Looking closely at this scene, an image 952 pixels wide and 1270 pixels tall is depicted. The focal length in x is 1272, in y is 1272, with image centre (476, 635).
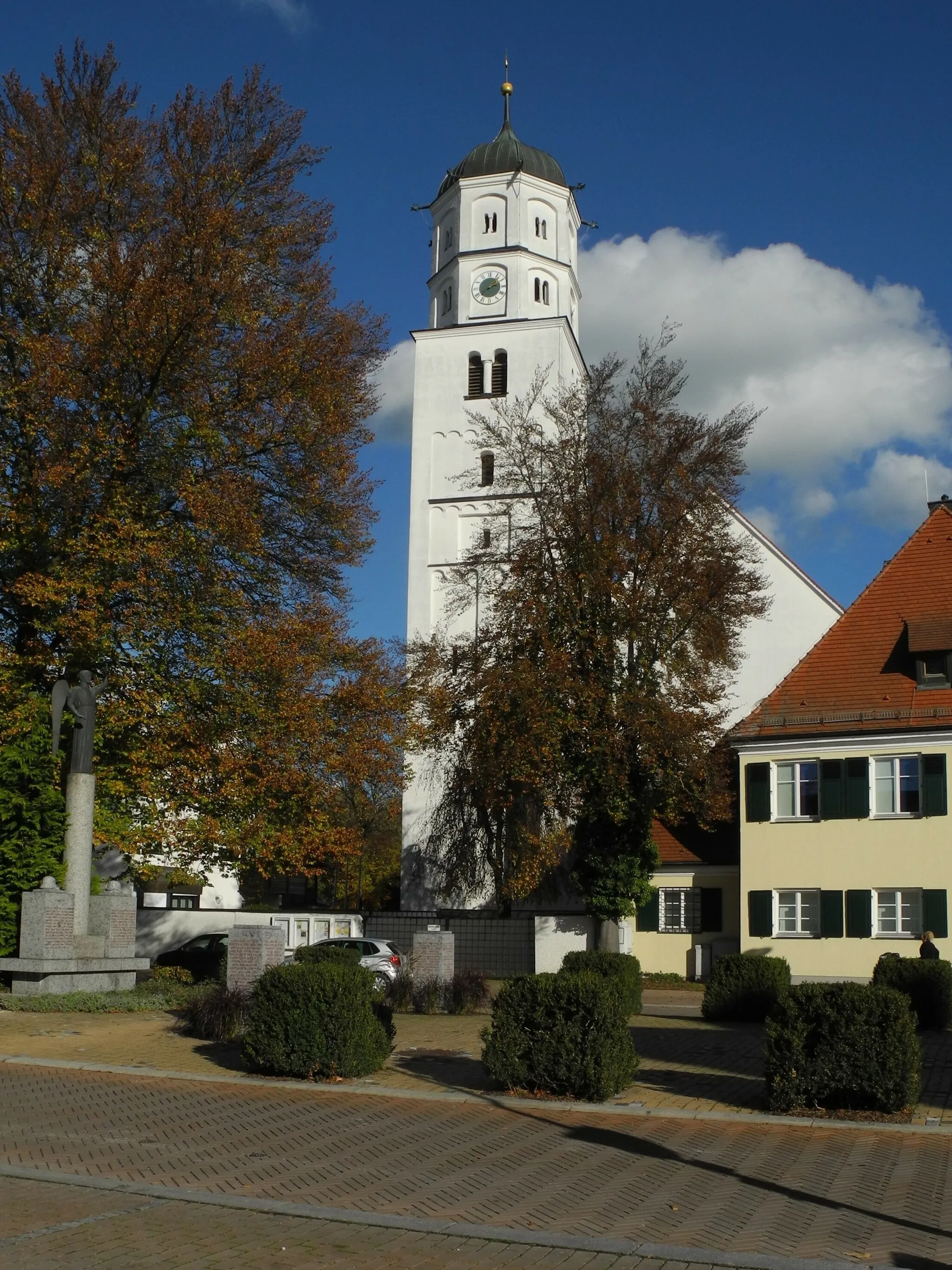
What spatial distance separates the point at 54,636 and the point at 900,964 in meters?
16.5

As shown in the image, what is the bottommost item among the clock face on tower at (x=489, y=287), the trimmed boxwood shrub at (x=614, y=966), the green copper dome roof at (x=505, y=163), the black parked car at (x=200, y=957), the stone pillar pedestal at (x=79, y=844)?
the black parked car at (x=200, y=957)

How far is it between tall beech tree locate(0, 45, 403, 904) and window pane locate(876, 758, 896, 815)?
11.7m

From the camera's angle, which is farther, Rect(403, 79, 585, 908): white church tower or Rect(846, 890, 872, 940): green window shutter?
Rect(403, 79, 585, 908): white church tower

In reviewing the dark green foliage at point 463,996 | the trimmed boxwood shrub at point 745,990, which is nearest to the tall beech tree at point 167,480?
the dark green foliage at point 463,996

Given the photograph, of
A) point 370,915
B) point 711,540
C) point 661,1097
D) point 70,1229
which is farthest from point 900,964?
point 370,915

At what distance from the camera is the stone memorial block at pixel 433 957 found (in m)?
21.5

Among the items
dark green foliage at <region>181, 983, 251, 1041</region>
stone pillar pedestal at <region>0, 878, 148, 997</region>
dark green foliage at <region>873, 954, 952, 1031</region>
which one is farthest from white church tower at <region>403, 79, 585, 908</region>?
dark green foliage at <region>181, 983, 251, 1041</region>

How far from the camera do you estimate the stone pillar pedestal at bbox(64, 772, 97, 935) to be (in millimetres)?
21406

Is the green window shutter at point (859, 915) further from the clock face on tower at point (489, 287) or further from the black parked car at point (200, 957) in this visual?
the clock face on tower at point (489, 287)

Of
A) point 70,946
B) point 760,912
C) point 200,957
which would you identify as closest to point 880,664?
point 760,912

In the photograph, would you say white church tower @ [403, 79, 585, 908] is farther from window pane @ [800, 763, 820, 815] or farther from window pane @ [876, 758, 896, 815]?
window pane @ [876, 758, 896, 815]

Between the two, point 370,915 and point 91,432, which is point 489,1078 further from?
point 370,915

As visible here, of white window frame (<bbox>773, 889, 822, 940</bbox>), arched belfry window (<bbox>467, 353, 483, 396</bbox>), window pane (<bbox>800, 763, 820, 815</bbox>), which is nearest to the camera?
white window frame (<bbox>773, 889, 822, 940</bbox>)

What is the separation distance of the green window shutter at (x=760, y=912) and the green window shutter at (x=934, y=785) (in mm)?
4346
